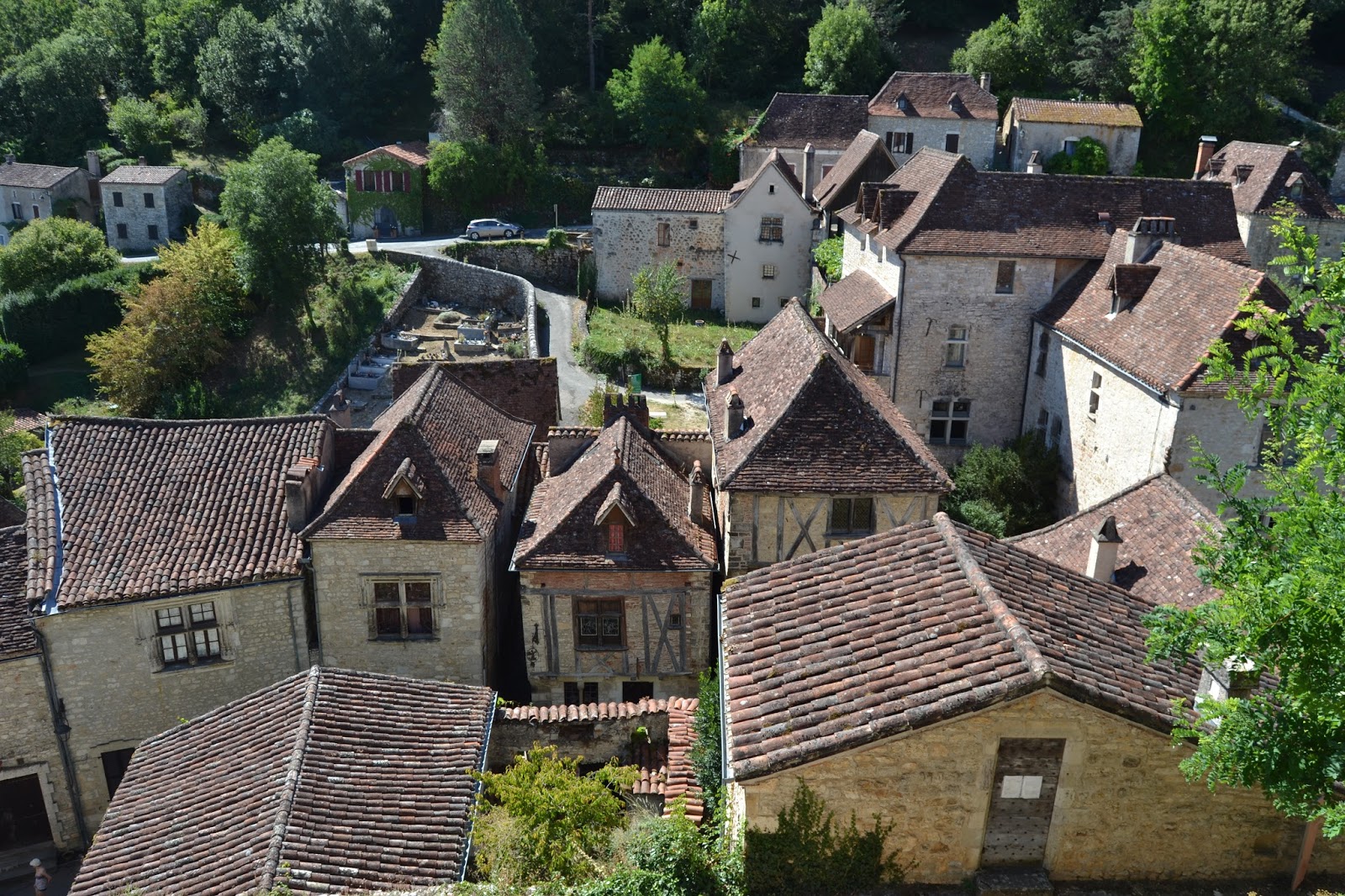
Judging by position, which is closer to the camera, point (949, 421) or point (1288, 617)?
point (1288, 617)

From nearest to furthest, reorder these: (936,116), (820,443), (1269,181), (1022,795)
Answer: (1022,795)
(820,443)
(1269,181)
(936,116)

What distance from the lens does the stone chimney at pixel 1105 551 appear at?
16.0 meters

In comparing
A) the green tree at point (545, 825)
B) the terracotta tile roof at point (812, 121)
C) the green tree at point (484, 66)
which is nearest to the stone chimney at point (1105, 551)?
the green tree at point (545, 825)

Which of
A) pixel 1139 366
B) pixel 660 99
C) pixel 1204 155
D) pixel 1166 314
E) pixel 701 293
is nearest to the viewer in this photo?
pixel 1139 366

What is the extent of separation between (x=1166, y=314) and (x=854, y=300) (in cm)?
980

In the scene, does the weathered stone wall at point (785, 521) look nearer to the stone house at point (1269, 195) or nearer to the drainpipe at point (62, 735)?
the drainpipe at point (62, 735)

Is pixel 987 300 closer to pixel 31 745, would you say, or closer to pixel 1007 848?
pixel 1007 848

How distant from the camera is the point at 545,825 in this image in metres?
12.7

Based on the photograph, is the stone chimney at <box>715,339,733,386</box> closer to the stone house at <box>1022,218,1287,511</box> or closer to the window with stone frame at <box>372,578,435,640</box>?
the stone house at <box>1022,218,1287,511</box>

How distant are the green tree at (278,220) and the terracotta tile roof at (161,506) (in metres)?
29.1

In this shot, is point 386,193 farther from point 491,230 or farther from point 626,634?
point 626,634

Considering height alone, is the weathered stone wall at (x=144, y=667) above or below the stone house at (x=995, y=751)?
below

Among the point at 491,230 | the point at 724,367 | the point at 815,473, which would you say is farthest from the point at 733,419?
the point at 491,230

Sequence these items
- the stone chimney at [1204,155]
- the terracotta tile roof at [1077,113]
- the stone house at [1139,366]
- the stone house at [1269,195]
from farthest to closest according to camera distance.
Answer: the terracotta tile roof at [1077,113], the stone chimney at [1204,155], the stone house at [1269,195], the stone house at [1139,366]
